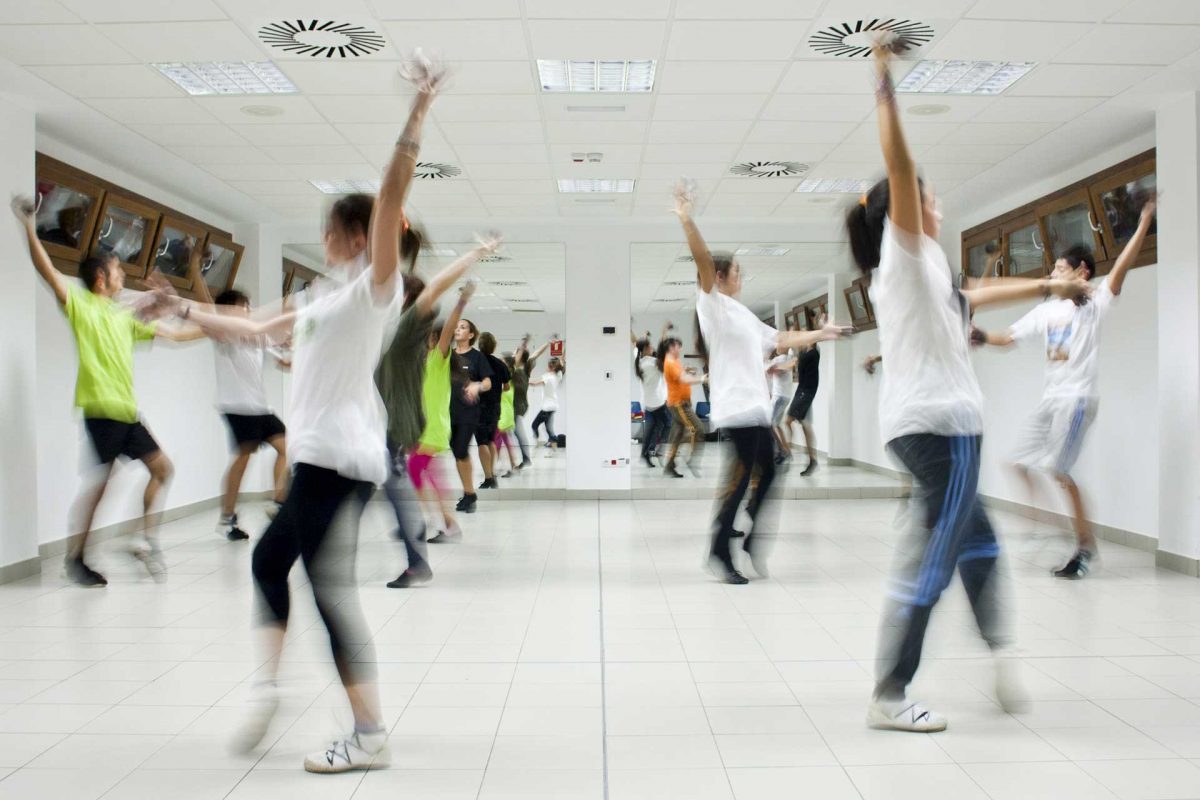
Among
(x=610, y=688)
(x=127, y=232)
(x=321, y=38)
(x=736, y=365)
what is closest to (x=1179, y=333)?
(x=736, y=365)

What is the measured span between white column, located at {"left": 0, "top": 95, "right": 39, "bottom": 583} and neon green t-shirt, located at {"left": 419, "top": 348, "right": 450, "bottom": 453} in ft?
7.07

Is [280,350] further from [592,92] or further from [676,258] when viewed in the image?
[676,258]

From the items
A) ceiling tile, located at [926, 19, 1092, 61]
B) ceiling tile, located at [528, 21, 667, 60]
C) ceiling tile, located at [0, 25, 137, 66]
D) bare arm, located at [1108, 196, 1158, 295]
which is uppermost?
ceiling tile, located at [528, 21, 667, 60]

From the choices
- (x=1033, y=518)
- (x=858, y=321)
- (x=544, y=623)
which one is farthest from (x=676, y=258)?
(x=544, y=623)

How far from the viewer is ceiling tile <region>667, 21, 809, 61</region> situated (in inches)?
161

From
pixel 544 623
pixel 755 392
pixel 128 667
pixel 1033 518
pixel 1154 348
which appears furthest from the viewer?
pixel 1033 518

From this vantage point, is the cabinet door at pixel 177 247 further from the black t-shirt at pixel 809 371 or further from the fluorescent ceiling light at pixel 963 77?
the black t-shirt at pixel 809 371

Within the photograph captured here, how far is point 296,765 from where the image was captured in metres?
2.20

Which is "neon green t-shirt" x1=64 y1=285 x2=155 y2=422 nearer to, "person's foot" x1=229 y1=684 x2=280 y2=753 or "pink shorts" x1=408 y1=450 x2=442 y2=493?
"pink shorts" x1=408 y1=450 x2=442 y2=493

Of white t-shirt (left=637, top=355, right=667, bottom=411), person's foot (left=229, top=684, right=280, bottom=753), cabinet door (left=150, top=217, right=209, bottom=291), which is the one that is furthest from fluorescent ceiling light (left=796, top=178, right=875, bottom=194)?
person's foot (left=229, top=684, right=280, bottom=753)

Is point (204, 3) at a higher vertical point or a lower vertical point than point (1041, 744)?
higher

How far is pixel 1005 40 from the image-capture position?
4238 millimetres

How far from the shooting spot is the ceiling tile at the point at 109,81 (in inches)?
179

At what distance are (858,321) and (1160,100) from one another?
615 cm
